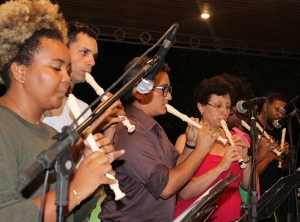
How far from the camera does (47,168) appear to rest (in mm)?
1762

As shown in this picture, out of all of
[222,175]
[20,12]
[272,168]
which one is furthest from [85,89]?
[20,12]

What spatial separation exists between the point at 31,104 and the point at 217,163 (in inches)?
98.5

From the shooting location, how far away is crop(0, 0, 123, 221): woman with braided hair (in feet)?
7.07

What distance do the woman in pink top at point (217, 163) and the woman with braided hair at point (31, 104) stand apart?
65.6 inches

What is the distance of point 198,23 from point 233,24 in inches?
21.0

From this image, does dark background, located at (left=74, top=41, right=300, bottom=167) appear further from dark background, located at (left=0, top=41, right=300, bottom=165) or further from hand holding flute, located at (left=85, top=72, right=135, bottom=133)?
hand holding flute, located at (left=85, top=72, right=135, bottom=133)

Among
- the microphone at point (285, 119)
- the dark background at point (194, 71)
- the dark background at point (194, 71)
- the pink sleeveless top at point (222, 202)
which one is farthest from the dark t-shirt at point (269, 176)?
the dark background at point (194, 71)

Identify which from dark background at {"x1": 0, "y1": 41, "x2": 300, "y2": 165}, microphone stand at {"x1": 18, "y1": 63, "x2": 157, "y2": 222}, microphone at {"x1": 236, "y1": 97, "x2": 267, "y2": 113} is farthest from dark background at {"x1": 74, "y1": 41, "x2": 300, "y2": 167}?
microphone stand at {"x1": 18, "y1": 63, "x2": 157, "y2": 222}

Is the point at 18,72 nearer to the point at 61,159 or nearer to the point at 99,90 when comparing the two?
the point at 61,159

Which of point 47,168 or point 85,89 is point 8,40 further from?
point 85,89

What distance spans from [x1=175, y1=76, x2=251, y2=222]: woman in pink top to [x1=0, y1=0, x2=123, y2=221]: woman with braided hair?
5.47 feet

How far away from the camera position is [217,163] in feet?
15.0

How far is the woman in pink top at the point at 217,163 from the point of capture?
4.13 m

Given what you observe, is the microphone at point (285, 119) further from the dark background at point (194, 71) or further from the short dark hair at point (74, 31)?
the dark background at point (194, 71)
